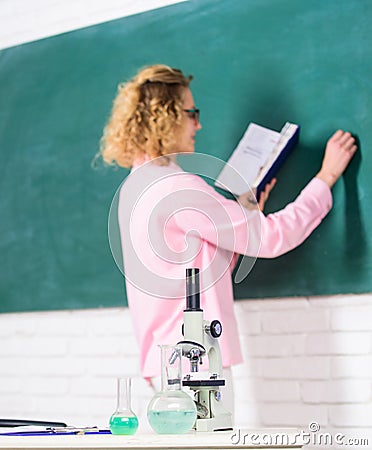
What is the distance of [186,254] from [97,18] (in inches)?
64.9

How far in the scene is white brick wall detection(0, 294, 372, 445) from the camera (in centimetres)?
261

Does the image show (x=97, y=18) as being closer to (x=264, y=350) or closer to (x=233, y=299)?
(x=233, y=299)

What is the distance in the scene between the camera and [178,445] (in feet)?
5.10

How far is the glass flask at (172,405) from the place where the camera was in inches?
65.1

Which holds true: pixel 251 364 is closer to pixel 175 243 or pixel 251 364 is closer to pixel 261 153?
pixel 261 153

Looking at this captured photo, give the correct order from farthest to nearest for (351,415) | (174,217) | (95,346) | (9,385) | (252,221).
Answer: (9,385) → (95,346) → (351,415) → (252,221) → (174,217)

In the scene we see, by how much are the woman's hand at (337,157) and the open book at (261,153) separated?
0.15 meters

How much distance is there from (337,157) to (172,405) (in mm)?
1301

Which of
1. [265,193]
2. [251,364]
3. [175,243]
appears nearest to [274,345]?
[251,364]

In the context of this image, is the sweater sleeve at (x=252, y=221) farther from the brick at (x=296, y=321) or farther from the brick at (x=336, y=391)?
the brick at (x=336, y=391)

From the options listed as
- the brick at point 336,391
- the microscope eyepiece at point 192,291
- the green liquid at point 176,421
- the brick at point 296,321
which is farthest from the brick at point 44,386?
the green liquid at point 176,421

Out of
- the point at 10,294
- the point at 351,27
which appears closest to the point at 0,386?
the point at 10,294

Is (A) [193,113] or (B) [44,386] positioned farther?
(B) [44,386]

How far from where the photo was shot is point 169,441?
5.14ft
